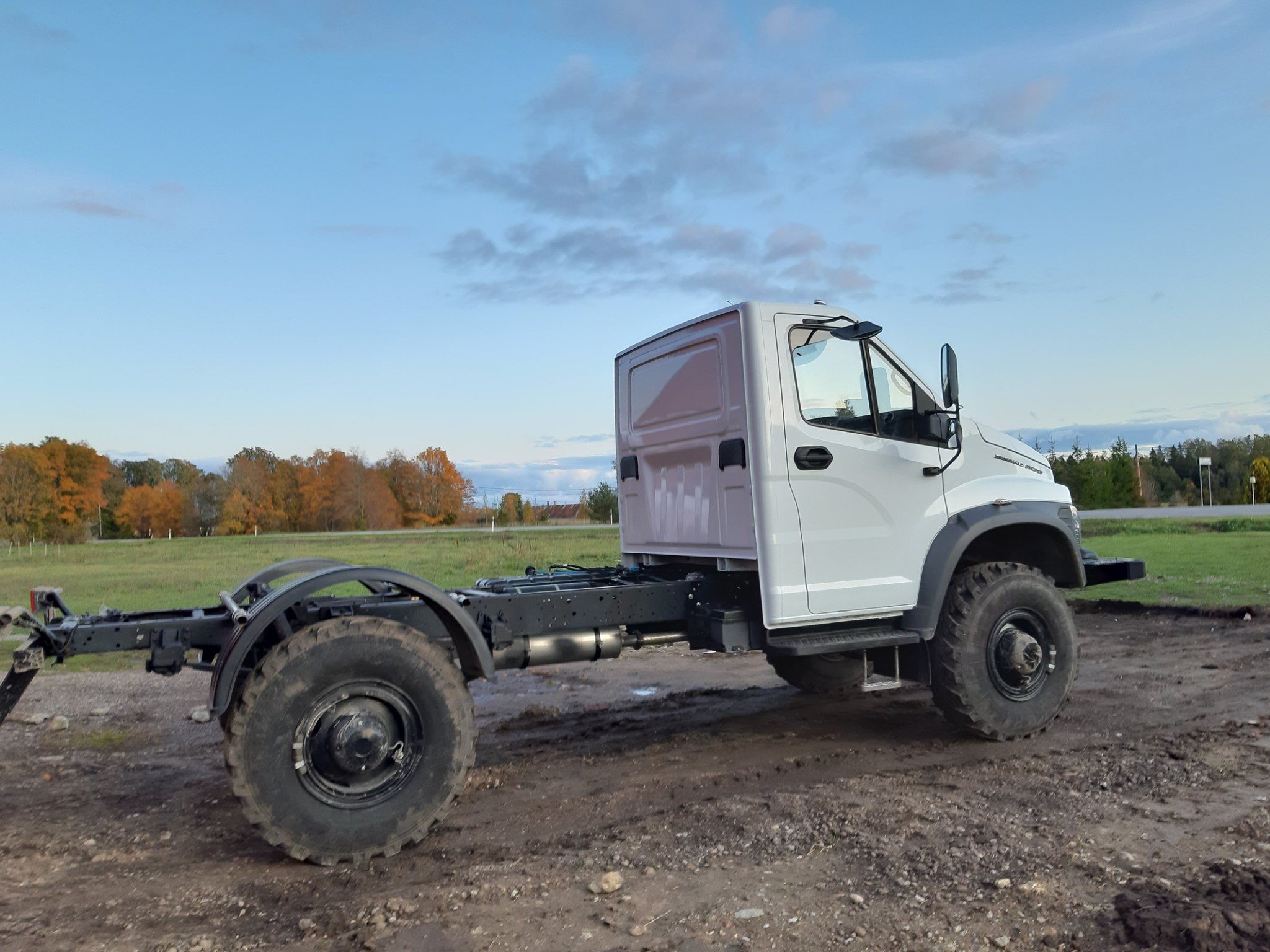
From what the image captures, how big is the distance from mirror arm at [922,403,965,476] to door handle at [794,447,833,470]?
816 millimetres

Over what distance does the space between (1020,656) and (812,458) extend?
2.12 meters

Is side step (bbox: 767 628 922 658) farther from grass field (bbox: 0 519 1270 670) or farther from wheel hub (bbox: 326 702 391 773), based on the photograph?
grass field (bbox: 0 519 1270 670)

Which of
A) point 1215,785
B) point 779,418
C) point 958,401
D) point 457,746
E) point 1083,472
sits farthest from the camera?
point 1083,472

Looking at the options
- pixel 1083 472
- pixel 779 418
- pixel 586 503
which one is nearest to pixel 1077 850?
pixel 779 418

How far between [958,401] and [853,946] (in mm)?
3919

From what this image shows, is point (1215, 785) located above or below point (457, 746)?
below

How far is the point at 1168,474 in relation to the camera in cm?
5881

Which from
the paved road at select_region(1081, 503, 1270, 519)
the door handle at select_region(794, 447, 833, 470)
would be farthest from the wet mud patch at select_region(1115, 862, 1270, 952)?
the paved road at select_region(1081, 503, 1270, 519)

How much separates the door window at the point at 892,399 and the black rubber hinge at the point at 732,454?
1.06 m

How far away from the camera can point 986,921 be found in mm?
3828

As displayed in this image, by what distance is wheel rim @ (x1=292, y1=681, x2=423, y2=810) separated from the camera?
4805 mm

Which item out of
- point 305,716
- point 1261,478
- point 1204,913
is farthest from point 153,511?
point 1261,478

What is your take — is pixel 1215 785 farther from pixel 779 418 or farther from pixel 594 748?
pixel 594 748

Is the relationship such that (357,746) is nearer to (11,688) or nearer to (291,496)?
(11,688)
